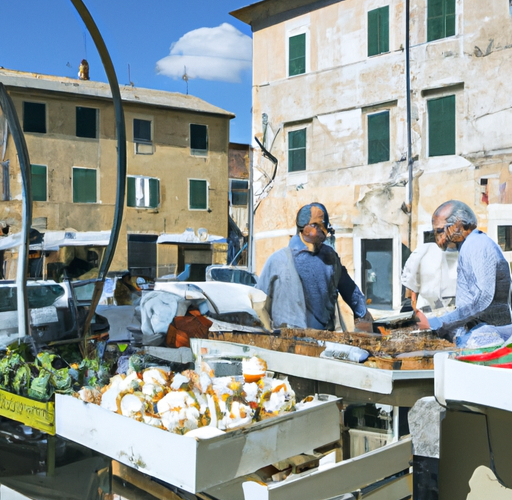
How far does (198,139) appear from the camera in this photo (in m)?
3.07

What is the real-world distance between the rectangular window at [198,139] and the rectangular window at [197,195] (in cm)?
14

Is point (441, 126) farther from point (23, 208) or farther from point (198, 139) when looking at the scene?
point (23, 208)

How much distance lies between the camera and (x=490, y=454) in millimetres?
2428

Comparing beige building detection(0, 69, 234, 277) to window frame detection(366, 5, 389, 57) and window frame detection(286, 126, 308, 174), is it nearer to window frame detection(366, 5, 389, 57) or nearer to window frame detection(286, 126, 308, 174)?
window frame detection(286, 126, 308, 174)

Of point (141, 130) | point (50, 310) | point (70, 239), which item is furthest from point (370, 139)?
point (50, 310)

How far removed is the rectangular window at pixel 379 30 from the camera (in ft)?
8.55

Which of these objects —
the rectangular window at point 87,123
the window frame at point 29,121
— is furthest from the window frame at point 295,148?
the window frame at point 29,121

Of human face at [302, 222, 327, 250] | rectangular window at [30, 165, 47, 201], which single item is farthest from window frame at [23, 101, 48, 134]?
human face at [302, 222, 327, 250]

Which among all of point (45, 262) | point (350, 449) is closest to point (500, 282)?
point (350, 449)

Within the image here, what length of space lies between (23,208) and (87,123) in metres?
0.57

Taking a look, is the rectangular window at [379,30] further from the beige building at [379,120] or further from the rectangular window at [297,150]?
the rectangular window at [297,150]

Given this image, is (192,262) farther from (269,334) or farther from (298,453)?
(298,453)

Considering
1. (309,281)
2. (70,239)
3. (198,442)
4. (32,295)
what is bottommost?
(198,442)

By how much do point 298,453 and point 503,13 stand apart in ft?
5.50
